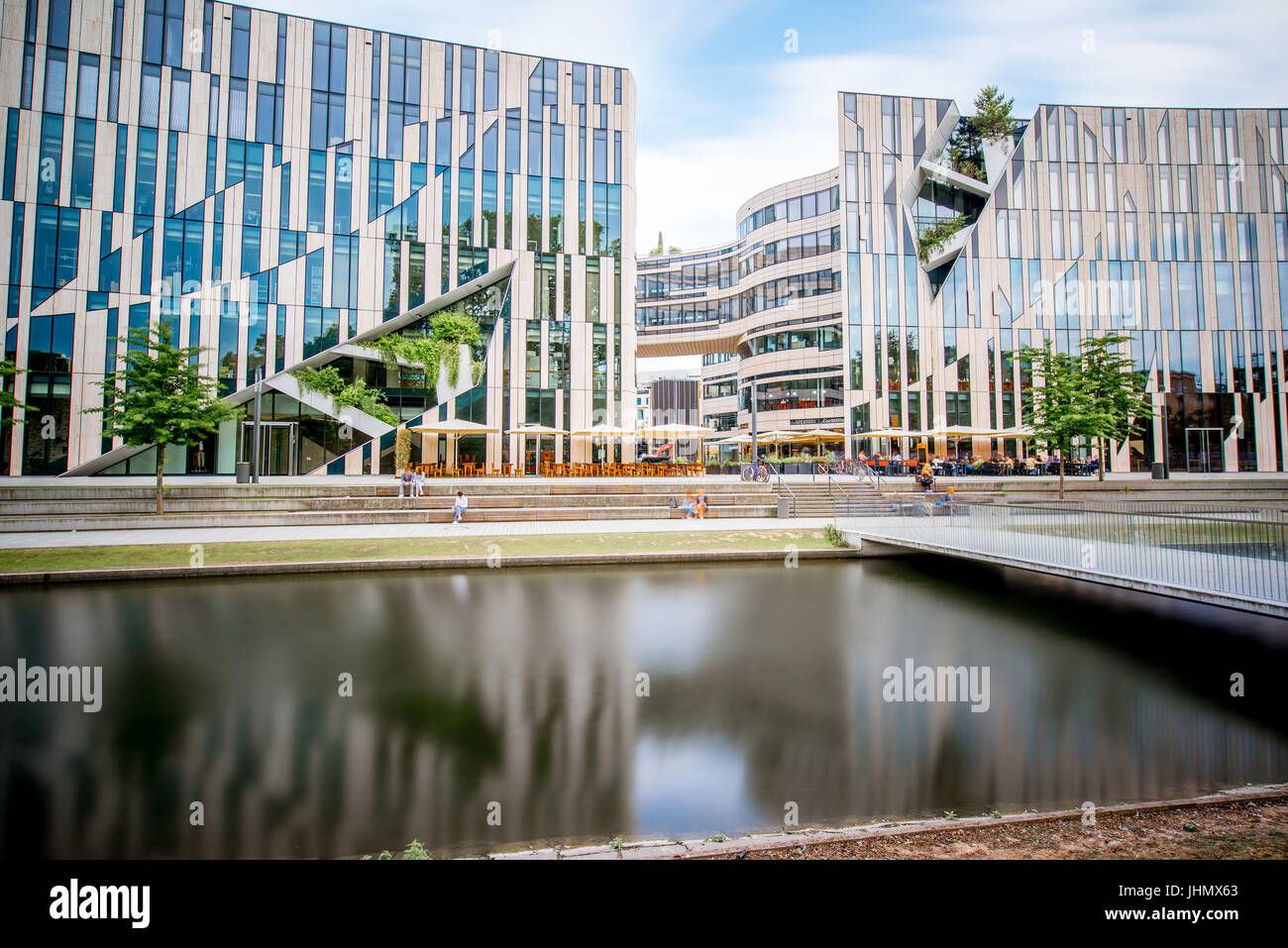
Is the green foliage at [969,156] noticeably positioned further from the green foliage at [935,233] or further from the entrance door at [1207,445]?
the entrance door at [1207,445]

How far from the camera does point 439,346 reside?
117ft

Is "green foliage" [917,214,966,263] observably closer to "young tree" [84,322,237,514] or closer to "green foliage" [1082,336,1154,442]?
"green foliage" [1082,336,1154,442]

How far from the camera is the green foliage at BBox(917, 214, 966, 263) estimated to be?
4525cm

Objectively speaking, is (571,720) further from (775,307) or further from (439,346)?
(775,307)

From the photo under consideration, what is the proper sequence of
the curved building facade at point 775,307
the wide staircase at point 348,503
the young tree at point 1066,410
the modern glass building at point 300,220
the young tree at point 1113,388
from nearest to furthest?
1. the wide staircase at point 348,503
2. the young tree at point 1066,410
3. the young tree at point 1113,388
4. the modern glass building at point 300,220
5. the curved building facade at point 775,307

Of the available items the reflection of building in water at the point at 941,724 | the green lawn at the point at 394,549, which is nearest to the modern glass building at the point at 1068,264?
the green lawn at the point at 394,549

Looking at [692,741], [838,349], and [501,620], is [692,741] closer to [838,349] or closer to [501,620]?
[501,620]

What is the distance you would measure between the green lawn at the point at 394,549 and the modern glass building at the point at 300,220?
716 inches

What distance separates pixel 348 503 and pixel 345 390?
1377cm

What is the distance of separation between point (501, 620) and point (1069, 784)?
852 cm

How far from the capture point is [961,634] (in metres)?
10.7

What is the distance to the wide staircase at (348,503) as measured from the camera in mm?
20734
